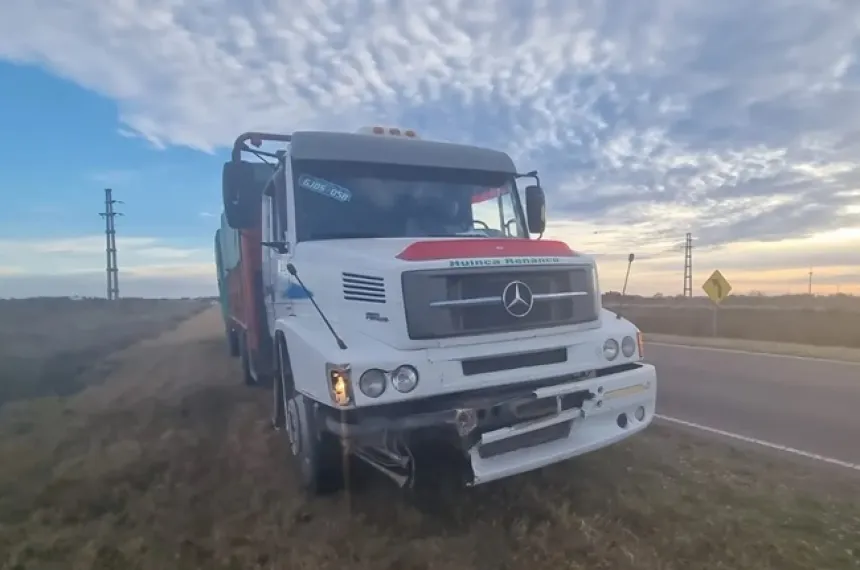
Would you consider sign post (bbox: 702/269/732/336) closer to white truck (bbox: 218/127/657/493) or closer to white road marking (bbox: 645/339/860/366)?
white road marking (bbox: 645/339/860/366)

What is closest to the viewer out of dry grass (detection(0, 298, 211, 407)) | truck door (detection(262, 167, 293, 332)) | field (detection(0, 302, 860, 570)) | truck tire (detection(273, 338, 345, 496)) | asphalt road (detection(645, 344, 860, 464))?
field (detection(0, 302, 860, 570))

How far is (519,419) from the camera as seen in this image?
4.46 meters

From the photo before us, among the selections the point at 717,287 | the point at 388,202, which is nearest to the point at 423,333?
the point at 388,202

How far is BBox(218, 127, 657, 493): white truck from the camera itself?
4.28 m

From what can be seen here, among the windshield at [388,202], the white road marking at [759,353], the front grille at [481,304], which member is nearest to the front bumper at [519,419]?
the front grille at [481,304]

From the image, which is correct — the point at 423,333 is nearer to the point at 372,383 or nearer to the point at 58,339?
Result: the point at 372,383

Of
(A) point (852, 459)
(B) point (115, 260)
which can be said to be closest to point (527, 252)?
(A) point (852, 459)

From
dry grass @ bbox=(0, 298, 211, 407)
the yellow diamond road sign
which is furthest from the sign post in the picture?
dry grass @ bbox=(0, 298, 211, 407)

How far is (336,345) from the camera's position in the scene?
176 inches

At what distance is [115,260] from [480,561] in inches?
1587

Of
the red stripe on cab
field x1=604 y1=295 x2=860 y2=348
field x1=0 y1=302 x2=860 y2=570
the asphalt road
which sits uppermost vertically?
the red stripe on cab

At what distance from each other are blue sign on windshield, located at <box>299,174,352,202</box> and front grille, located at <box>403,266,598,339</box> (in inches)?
64.7

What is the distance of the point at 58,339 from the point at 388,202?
78.7 feet

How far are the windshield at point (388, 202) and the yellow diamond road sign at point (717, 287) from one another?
17269 millimetres
